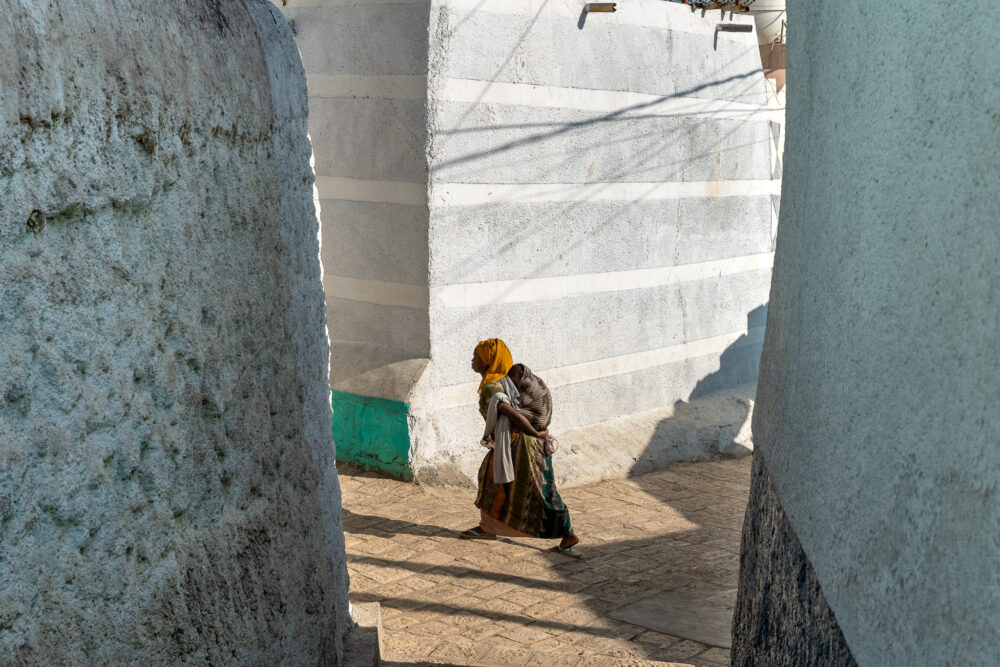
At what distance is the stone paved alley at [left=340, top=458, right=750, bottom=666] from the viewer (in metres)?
5.70

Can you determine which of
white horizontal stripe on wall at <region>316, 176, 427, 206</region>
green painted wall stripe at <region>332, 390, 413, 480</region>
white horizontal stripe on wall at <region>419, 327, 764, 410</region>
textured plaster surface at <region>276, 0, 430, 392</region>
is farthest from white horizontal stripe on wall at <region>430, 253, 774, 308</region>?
green painted wall stripe at <region>332, 390, 413, 480</region>

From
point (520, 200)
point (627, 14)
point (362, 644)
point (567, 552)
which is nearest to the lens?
point (362, 644)

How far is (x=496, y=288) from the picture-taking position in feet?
29.4

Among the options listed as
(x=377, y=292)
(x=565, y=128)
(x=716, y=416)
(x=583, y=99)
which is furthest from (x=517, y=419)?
(x=716, y=416)

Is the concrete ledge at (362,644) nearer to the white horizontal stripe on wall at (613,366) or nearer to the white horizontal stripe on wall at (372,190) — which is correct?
the white horizontal stripe on wall at (613,366)

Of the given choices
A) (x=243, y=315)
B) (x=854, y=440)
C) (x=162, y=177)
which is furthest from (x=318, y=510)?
(x=854, y=440)

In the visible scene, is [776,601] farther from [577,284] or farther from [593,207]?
[593,207]

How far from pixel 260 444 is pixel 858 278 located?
174 cm

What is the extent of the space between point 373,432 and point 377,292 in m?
1.20

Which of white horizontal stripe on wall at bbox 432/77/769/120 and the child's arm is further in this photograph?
white horizontal stripe on wall at bbox 432/77/769/120

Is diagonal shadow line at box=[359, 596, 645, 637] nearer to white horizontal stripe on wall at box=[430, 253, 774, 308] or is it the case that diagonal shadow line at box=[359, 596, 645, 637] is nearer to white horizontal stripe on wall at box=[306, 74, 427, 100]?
white horizontal stripe on wall at box=[430, 253, 774, 308]

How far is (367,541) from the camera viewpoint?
7.48 meters

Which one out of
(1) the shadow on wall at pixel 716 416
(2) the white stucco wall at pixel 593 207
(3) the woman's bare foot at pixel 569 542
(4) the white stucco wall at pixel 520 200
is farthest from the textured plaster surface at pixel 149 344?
(1) the shadow on wall at pixel 716 416

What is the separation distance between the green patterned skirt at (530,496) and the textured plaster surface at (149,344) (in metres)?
3.74
